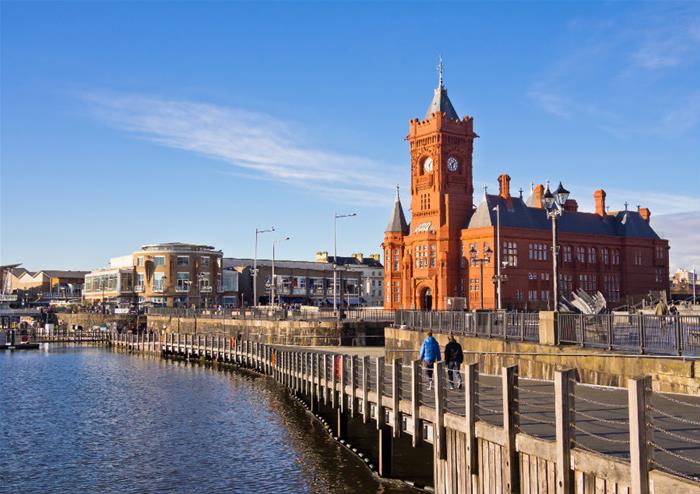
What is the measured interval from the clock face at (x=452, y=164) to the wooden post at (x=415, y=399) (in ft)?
212

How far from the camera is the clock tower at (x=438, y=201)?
80.2 metres

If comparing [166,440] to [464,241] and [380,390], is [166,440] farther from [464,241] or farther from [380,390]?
[464,241]

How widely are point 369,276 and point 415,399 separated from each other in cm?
13935

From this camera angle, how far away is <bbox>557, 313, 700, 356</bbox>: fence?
821 inches

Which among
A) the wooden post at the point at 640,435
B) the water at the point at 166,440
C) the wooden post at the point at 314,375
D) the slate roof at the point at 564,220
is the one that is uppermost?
the slate roof at the point at 564,220

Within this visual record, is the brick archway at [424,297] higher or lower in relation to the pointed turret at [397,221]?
lower

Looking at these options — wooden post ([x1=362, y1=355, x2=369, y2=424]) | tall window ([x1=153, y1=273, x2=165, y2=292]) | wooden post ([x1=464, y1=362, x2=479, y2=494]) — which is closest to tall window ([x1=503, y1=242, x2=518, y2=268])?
wooden post ([x1=362, y1=355, x2=369, y2=424])

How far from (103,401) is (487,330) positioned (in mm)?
24301

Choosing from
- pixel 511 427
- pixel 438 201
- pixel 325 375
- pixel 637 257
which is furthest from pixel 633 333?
pixel 637 257

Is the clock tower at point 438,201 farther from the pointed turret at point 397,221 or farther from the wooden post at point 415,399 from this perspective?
the wooden post at point 415,399

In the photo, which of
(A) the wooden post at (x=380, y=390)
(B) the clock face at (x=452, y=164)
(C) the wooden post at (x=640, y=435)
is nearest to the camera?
(C) the wooden post at (x=640, y=435)

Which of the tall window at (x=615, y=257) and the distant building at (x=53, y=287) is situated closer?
the tall window at (x=615, y=257)

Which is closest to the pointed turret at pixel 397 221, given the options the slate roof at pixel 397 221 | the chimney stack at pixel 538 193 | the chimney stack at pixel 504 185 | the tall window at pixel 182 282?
the slate roof at pixel 397 221

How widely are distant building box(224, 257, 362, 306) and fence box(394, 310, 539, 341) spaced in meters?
93.4
